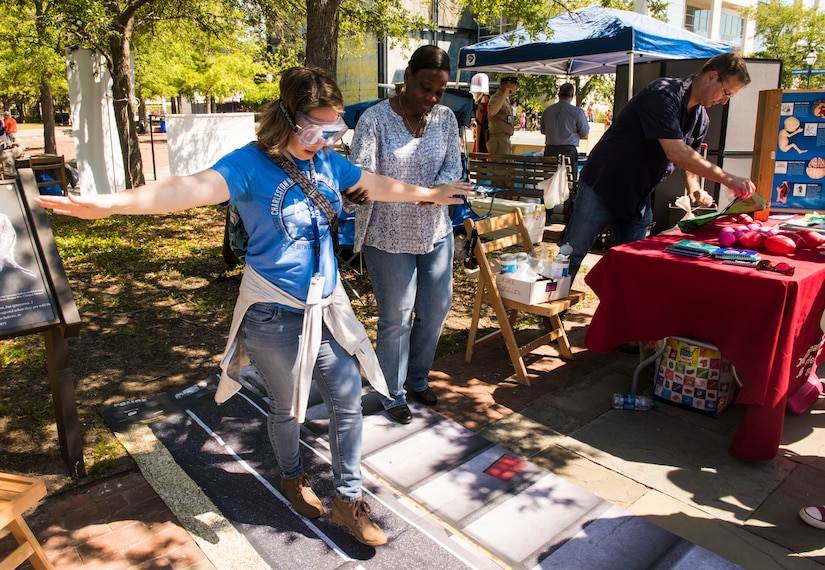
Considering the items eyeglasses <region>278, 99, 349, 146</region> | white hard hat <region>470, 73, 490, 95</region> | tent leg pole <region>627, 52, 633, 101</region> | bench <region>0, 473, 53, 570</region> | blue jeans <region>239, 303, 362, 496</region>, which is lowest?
bench <region>0, 473, 53, 570</region>

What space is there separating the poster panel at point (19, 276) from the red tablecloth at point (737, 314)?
115 inches

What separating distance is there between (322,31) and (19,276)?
4.16 meters

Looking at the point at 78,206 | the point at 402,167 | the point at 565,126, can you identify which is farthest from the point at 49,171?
the point at 78,206

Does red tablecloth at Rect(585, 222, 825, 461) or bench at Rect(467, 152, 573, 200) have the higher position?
bench at Rect(467, 152, 573, 200)

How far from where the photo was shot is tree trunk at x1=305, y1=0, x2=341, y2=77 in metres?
6.10

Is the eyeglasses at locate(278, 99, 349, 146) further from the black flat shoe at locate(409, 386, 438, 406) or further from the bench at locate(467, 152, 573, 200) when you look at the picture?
the bench at locate(467, 152, 573, 200)

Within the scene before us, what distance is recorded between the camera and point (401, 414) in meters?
3.72

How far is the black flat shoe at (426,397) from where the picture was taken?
3.96 meters

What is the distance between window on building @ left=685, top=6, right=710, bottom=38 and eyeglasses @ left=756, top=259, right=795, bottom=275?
50641 mm

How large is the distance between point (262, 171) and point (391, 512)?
5.23ft

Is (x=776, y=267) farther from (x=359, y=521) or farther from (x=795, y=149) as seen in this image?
(x=359, y=521)

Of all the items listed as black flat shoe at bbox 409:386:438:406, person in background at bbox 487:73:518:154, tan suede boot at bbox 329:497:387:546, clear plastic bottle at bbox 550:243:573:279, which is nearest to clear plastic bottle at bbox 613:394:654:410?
clear plastic bottle at bbox 550:243:573:279

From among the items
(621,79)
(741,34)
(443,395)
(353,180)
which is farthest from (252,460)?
(741,34)

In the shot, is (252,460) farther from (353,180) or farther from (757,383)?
(757,383)
